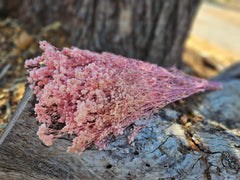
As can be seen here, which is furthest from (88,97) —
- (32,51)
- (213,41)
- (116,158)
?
(213,41)

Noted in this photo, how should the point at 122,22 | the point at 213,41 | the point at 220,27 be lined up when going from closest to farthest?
the point at 122,22
the point at 213,41
the point at 220,27

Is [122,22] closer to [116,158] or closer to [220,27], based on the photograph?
[116,158]

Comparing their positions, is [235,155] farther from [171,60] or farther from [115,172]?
[171,60]

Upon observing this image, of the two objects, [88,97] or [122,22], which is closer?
[88,97]

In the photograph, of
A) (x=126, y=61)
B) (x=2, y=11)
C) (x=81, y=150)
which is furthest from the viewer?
(x=2, y=11)

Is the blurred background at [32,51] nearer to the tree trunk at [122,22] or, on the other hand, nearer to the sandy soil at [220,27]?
the tree trunk at [122,22]

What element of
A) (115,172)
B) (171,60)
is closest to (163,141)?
(115,172)
